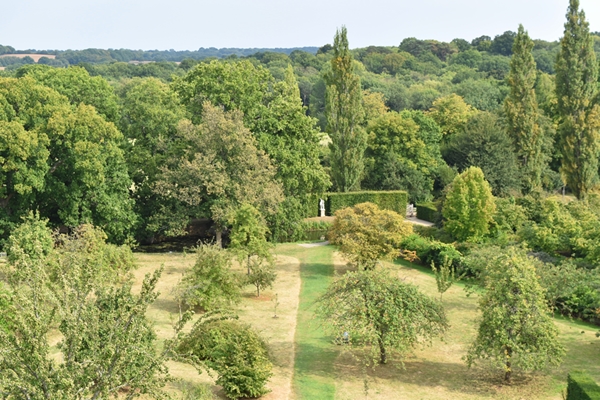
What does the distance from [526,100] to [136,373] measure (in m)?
37.2

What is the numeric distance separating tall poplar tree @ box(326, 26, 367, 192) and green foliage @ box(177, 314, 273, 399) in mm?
24334

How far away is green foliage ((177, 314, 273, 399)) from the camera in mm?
16484

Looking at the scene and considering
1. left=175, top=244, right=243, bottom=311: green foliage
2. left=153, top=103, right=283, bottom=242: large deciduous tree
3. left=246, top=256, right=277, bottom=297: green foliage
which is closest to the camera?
left=175, top=244, right=243, bottom=311: green foliage

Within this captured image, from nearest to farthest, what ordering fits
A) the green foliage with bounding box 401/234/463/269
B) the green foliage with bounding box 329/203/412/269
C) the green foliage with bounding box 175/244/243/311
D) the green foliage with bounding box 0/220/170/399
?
the green foliage with bounding box 0/220/170/399 < the green foliage with bounding box 175/244/243/311 < the green foliage with bounding box 329/203/412/269 < the green foliage with bounding box 401/234/463/269

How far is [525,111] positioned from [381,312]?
28289 mm

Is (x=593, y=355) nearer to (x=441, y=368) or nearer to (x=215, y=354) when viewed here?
(x=441, y=368)

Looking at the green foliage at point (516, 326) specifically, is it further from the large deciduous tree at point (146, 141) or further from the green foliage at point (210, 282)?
the large deciduous tree at point (146, 141)

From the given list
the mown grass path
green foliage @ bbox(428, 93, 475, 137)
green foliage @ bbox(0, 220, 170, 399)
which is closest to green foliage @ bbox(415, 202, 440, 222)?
the mown grass path

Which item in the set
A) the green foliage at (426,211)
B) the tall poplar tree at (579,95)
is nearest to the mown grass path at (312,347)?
the green foliage at (426,211)

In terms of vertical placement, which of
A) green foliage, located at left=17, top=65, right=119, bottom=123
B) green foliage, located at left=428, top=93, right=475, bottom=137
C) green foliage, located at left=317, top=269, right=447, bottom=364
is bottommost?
green foliage, located at left=317, top=269, right=447, bottom=364

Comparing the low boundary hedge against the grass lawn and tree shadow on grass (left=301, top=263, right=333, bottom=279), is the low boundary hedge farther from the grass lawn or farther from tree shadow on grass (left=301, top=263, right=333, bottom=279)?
the grass lawn

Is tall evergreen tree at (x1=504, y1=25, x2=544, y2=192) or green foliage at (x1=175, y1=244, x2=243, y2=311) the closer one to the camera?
green foliage at (x1=175, y1=244, x2=243, y2=311)

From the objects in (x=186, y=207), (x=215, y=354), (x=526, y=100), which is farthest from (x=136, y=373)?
(x=526, y=100)

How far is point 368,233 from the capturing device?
2770 centimetres
